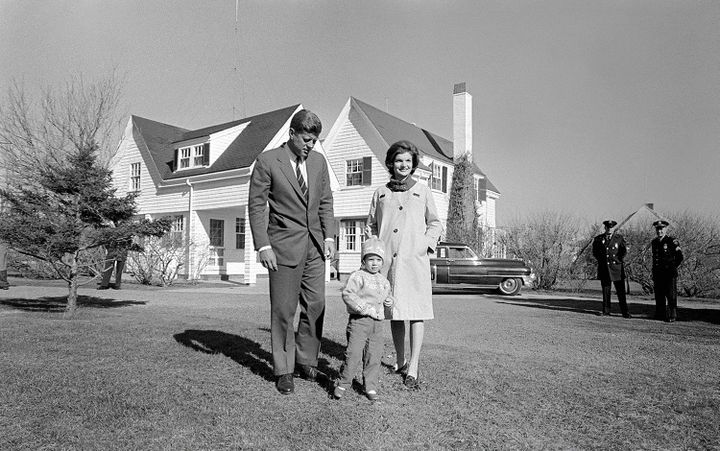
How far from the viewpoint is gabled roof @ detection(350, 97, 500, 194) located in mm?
24734

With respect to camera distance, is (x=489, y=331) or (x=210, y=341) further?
(x=489, y=331)

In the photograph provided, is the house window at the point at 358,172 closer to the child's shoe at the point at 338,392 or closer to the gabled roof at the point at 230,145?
the gabled roof at the point at 230,145

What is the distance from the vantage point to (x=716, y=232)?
1739 centimetres

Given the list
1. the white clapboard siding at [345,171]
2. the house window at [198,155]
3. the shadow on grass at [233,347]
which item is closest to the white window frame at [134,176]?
the house window at [198,155]

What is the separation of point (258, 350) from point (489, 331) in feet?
12.2

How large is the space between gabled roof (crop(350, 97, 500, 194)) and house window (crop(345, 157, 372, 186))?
28.0 inches

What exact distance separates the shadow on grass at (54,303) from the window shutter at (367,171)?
14151 mm

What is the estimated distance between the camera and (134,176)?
26.3 metres

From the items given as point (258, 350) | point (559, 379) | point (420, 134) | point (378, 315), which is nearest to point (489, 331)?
point (559, 379)

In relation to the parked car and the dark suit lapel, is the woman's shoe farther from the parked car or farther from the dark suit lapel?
the parked car

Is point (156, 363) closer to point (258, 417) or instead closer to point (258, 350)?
point (258, 350)

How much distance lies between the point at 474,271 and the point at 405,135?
1191cm

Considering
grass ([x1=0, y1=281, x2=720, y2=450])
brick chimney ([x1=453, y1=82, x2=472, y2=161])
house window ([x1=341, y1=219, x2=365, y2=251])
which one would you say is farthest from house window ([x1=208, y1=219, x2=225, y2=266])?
grass ([x1=0, y1=281, x2=720, y2=450])

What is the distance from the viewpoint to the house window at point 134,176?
85.7 feet
